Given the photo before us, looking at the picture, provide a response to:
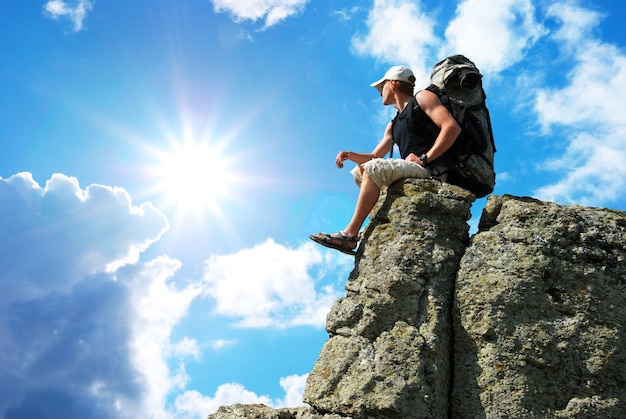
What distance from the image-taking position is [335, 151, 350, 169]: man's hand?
1080 centimetres

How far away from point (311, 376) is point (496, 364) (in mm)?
2480

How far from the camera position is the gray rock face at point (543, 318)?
24.1 feet

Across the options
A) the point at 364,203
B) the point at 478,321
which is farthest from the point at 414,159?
the point at 478,321

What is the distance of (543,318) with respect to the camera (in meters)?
7.71

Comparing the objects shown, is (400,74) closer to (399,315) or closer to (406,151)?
(406,151)

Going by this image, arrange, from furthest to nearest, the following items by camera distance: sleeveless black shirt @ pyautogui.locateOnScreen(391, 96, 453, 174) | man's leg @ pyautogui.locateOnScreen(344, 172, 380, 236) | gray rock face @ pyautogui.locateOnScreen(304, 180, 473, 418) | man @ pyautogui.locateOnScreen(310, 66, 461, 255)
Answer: sleeveless black shirt @ pyautogui.locateOnScreen(391, 96, 453, 174)
man's leg @ pyautogui.locateOnScreen(344, 172, 380, 236)
man @ pyautogui.locateOnScreen(310, 66, 461, 255)
gray rock face @ pyautogui.locateOnScreen(304, 180, 473, 418)

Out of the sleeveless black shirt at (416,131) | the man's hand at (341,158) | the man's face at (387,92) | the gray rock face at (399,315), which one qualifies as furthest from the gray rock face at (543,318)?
the man's face at (387,92)

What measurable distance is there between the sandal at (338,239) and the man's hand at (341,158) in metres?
1.83

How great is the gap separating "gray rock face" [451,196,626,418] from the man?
157 centimetres

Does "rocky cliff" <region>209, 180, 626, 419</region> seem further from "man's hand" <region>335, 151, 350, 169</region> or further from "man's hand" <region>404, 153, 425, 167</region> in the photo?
"man's hand" <region>335, 151, 350, 169</region>

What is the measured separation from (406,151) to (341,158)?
132 cm

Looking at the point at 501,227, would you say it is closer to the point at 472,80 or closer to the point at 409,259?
the point at 409,259

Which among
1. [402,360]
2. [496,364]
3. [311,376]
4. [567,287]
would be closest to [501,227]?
[567,287]

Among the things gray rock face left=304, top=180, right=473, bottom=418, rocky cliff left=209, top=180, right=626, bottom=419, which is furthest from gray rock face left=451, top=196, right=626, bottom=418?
gray rock face left=304, top=180, right=473, bottom=418
